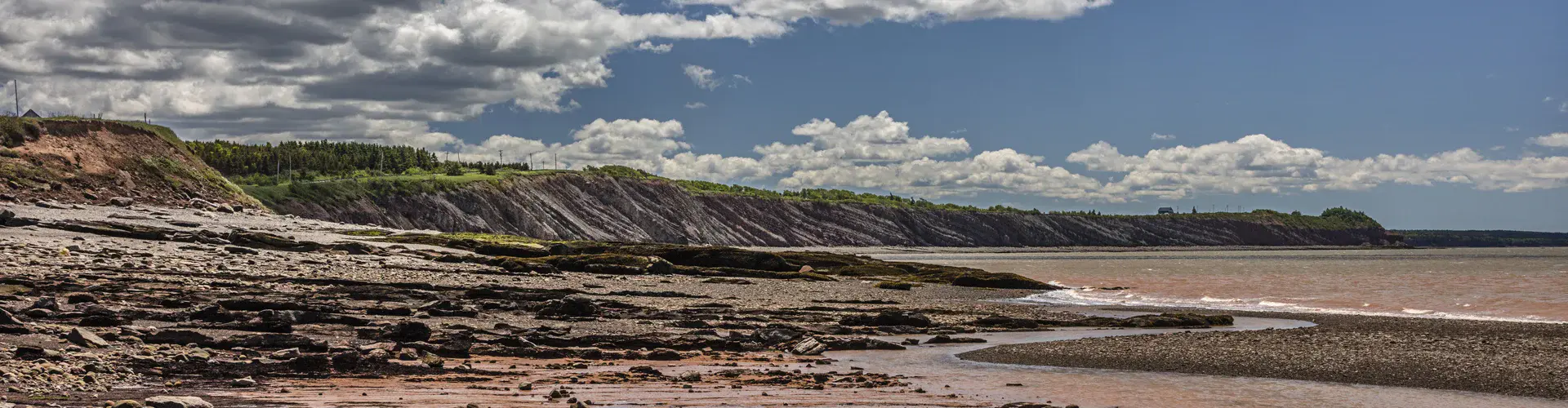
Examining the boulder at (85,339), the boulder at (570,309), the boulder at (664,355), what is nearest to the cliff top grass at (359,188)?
the boulder at (570,309)

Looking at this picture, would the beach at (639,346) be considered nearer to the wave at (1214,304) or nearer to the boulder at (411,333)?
the boulder at (411,333)

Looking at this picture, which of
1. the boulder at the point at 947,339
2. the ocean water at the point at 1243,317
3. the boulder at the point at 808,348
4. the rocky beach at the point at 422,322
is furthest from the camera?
the boulder at the point at 947,339

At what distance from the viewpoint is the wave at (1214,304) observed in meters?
29.5

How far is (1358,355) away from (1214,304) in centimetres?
1768

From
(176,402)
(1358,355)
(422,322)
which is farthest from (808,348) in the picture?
(176,402)

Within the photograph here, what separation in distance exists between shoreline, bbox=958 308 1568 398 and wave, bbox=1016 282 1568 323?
10.6 ft

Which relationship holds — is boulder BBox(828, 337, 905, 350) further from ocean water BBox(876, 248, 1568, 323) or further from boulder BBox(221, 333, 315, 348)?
ocean water BBox(876, 248, 1568, 323)

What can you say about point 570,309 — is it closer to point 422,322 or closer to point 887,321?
point 422,322

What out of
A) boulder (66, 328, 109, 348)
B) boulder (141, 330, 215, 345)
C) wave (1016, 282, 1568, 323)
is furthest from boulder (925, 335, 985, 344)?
boulder (66, 328, 109, 348)

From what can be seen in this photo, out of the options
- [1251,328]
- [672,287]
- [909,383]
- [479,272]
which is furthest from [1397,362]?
[479,272]

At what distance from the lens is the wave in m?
29.5

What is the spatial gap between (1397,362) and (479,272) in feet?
102

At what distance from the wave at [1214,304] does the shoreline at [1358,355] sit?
3.23 meters

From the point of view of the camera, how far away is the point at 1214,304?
3709cm
